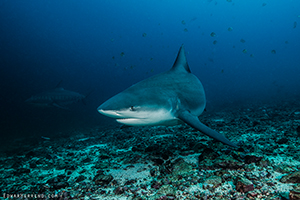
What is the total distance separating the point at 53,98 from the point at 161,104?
11057mm

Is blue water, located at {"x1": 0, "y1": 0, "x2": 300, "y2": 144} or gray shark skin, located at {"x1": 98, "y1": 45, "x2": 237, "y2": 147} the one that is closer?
gray shark skin, located at {"x1": 98, "y1": 45, "x2": 237, "y2": 147}

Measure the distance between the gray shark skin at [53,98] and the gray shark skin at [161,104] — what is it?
9.94 meters

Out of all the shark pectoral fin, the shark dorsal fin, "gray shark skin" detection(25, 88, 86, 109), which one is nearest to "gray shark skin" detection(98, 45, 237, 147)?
the shark pectoral fin

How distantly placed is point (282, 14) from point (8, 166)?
184941 millimetres

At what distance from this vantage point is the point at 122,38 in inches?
4926

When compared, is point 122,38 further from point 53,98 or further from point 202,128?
point 202,128

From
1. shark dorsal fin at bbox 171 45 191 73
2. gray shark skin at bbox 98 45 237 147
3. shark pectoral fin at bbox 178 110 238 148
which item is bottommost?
shark pectoral fin at bbox 178 110 238 148

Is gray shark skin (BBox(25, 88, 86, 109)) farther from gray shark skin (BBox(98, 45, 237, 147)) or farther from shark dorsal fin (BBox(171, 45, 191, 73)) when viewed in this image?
gray shark skin (BBox(98, 45, 237, 147))

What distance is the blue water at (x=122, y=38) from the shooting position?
67.8m

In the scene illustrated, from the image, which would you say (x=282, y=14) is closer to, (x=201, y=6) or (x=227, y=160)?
(x=201, y=6)

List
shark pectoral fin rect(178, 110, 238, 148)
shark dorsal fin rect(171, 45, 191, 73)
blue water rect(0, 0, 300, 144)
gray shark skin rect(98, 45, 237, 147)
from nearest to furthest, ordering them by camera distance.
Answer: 1. shark pectoral fin rect(178, 110, 238, 148)
2. gray shark skin rect(98, 45, 237, 147)
3. shark dorsal fin rect(171, 45, 191, 73)
4. blue water rect(0, 0, 300, 144)

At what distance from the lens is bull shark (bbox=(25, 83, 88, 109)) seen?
426 inches

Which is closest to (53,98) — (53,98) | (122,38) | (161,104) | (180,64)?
(53,98)

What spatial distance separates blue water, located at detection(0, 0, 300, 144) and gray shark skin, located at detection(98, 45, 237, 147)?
3083 cm
